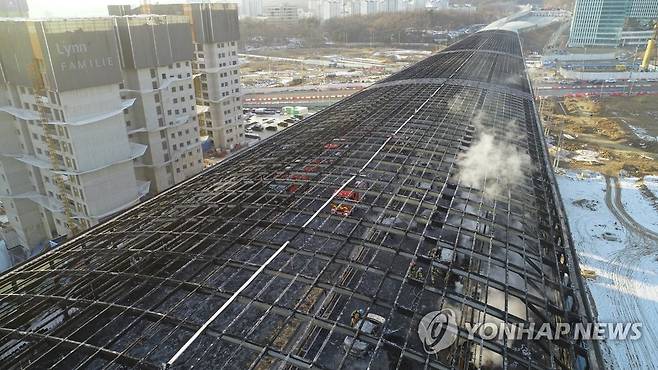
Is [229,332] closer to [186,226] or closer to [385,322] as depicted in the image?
[385,322]

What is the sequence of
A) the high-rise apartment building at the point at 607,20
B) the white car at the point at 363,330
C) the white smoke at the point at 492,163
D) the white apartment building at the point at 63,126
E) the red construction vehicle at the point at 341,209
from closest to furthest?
the white car at the point at 363,330
the red construction vehicle at the point at 341,209
the white smoke at the point at 492,163
the white apartment building at the point at 63,126
the high-rise apartment building at the point at 607,20

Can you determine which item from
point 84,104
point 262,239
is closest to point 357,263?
point 262,239

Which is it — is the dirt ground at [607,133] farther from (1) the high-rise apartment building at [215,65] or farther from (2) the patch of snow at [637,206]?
(1) the high-rise apartment building at [215,65]

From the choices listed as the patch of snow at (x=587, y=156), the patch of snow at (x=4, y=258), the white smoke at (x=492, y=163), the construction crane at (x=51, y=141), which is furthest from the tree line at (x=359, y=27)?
the white smoke at (x=492, y=163)

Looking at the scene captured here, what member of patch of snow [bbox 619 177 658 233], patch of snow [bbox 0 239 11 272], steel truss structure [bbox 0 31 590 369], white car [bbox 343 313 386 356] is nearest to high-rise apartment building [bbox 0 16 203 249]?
patch of snow [bbox 0 239 11 272]

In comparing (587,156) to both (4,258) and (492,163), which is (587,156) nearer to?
(492,163)

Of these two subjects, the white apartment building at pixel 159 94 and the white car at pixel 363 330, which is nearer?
the white car at pixel 363 330

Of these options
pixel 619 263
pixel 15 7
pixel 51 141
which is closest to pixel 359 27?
pixel 15 7

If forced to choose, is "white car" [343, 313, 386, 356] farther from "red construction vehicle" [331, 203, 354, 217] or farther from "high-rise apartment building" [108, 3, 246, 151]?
"high-rise apartment building" [108, 3, 246, 151]
